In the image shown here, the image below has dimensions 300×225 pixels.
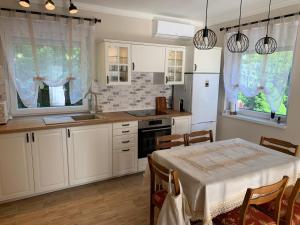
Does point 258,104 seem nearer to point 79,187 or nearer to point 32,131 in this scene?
point 79,187

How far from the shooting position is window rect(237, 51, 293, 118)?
9.34 feet

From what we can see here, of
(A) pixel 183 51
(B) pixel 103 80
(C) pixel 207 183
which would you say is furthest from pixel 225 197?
(A) pixel 183 51

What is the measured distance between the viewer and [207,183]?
155 centimetres

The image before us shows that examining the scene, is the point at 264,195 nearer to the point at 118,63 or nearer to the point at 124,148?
the point at 124,148

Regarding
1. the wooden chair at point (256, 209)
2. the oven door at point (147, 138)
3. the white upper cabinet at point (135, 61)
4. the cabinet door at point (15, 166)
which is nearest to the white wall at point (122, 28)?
the white upper cabinet at point (135, 61)

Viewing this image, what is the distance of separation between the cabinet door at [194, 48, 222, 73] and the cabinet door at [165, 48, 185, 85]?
263 mm

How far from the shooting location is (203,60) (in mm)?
3531

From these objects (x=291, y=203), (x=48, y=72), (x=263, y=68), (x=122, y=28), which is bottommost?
(x=291, y=203)

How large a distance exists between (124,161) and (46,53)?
1.78m

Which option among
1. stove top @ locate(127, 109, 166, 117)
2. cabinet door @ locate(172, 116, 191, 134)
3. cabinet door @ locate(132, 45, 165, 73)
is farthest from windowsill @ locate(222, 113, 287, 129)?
cabinet door @ locate(132, 45, 165, 73)

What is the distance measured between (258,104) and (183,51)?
1.44 meters

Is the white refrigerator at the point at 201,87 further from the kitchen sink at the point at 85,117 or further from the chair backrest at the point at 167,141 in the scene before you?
the kitchen sink at the point at 85,117

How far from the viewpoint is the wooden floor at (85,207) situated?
90.5 inches

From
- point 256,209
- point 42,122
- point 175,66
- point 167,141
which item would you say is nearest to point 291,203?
point 256,209
